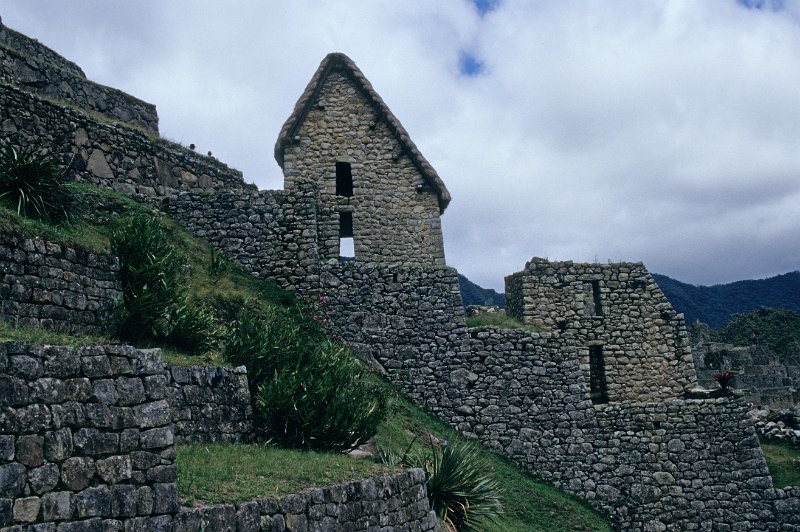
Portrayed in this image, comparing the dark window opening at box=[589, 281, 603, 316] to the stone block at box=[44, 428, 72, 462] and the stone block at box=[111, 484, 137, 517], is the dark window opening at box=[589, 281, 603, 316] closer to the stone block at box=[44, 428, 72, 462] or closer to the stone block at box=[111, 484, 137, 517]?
the stone block at box=[111, 484, 137, 517]

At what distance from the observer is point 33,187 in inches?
451

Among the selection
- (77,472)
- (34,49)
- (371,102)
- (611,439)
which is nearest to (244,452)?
(77,472)

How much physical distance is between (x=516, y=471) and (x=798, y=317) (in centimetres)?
4038

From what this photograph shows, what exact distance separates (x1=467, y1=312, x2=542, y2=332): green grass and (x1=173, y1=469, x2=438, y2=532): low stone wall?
25.0 feet

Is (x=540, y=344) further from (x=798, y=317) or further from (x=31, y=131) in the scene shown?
A: (x=798, y=317)

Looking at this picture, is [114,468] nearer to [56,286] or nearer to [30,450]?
[30,450]

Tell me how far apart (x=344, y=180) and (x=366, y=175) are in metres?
0.85

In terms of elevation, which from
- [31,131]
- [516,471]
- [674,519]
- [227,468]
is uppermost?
[31,131]

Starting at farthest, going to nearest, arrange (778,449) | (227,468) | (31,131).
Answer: (778,449)
(31,131)
(227,468)

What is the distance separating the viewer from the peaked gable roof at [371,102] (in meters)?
20.9

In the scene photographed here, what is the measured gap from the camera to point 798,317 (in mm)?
49250

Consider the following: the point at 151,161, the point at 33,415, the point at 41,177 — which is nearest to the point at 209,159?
the point at 151,161

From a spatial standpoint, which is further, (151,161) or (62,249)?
(151,161)

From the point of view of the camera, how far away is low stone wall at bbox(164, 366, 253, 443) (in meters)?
9.53
